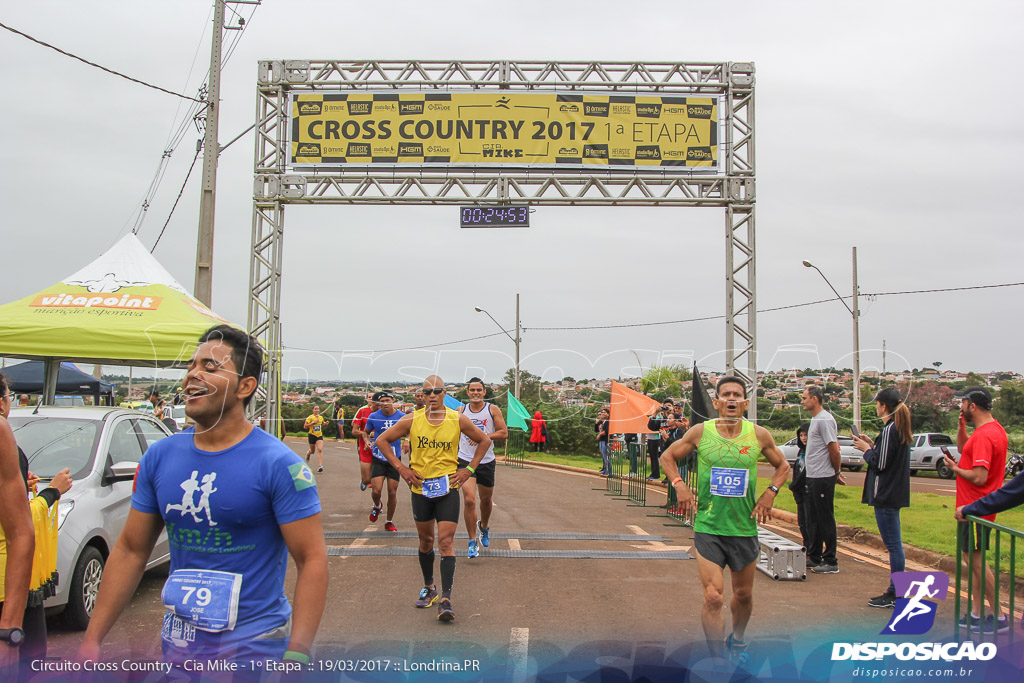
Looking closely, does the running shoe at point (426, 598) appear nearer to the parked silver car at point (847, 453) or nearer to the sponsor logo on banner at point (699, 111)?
the sponsor logo on banner at point (699, 111)

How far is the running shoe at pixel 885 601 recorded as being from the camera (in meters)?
6.95

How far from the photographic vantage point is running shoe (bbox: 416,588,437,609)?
670cm

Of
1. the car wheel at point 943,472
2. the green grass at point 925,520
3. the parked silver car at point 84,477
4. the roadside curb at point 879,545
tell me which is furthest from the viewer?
the car wheel at point 943,472

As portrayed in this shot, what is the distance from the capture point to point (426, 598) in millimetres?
6758

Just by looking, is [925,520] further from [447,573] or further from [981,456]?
[447,573]

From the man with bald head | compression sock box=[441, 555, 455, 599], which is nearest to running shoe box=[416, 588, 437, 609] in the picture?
the man with bald head

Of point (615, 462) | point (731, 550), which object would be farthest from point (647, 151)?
Result: point (731, 550)

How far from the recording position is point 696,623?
6.31 meters

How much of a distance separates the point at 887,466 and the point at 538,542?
4.47 meters

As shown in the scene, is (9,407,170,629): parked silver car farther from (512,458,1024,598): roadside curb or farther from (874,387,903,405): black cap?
(512,458,1024,598): roadside curb

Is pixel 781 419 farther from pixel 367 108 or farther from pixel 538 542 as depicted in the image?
pixel 367 108

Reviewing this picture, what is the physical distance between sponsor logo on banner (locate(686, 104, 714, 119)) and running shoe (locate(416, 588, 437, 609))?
11.9 m

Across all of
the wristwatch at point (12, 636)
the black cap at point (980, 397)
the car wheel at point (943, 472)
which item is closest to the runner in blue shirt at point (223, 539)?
the wristwatch at point (12, 636)

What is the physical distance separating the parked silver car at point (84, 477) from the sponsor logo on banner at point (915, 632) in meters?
5.36
